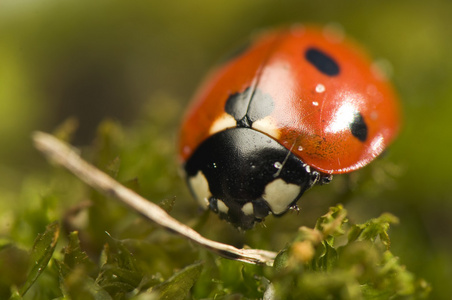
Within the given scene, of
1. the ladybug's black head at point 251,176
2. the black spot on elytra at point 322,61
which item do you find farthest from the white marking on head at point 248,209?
the black spot on elytra at point 322,61

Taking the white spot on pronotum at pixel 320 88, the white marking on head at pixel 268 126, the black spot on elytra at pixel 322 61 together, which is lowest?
the white marking on head at pixel 268 126

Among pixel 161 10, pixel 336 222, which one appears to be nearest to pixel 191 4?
pixel 161 10

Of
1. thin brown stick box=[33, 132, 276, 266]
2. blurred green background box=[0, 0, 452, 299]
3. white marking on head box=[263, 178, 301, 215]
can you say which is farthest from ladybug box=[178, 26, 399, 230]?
blurred green background box=[0, 0, 452, 299]

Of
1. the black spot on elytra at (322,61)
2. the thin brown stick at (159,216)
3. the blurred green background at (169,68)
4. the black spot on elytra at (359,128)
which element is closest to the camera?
the thin brown stick at (159,216)

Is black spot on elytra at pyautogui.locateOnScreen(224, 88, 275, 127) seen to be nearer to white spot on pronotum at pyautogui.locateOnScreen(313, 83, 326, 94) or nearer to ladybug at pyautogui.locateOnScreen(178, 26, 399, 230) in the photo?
ladybug at pyautogui.locateOnScreen(178, 26, 399, 230)

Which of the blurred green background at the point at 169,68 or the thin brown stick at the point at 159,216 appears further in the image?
the blurred green background at the point at 169,68

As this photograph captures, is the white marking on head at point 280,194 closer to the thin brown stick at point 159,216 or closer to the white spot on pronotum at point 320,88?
the thin brown stick at point 159,216

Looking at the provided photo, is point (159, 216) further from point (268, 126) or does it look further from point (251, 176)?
point (268, 126)

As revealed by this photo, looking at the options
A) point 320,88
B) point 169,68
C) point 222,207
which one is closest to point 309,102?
point 320,88
